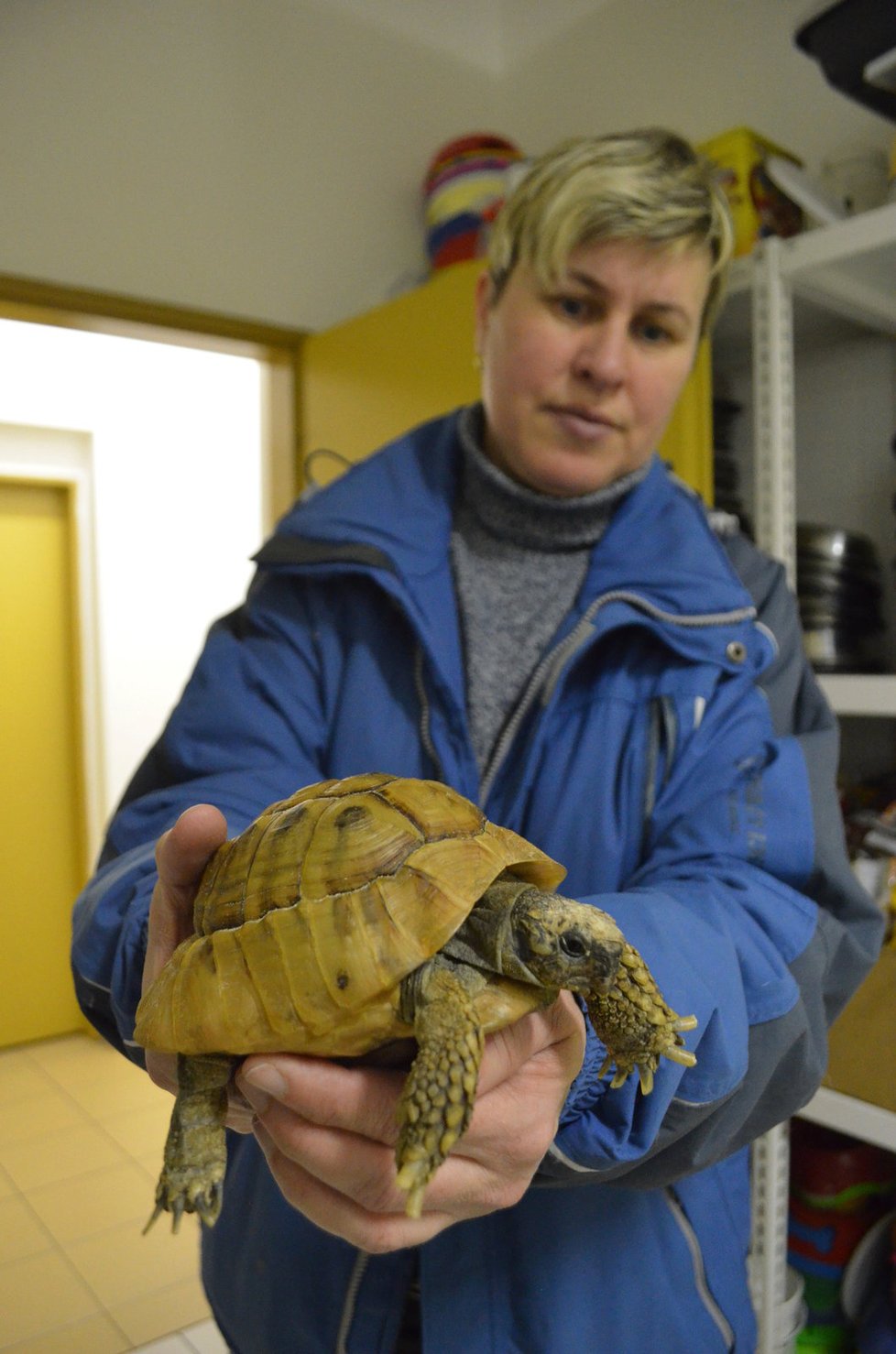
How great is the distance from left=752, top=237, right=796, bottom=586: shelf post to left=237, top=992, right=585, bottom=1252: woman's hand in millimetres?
1153

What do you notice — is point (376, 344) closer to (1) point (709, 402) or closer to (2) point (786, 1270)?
(1) point (709, 402)

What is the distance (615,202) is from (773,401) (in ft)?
2.35

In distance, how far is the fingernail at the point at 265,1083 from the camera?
0.56m

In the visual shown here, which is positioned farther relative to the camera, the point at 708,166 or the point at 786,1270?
the point at 786,1270

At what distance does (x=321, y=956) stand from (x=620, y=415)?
644 mm

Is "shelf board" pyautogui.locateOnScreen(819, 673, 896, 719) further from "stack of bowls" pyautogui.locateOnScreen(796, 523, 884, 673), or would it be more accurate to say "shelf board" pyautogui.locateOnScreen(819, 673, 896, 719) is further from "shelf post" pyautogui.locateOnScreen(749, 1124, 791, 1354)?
"shelf post" pyautogui.locateOnScreen(749, 1124, 791, 1354)

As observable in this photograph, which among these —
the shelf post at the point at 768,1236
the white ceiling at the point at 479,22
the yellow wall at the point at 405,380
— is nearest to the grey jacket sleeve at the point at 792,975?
the yellow wall at the point at 405,380

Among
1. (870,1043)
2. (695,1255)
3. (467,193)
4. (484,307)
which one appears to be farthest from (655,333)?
(467,193)

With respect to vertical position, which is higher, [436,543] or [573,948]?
[436,543]

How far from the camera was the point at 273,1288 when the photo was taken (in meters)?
0.88

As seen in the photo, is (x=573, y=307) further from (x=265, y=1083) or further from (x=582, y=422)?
(x=265, y=1083)

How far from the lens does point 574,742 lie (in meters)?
0.92

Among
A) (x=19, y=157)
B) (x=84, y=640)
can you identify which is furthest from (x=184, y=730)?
(x=84, y=640)

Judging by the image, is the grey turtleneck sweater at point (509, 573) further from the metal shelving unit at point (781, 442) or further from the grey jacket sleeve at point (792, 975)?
the metal shelving unit at point (781, 442)
